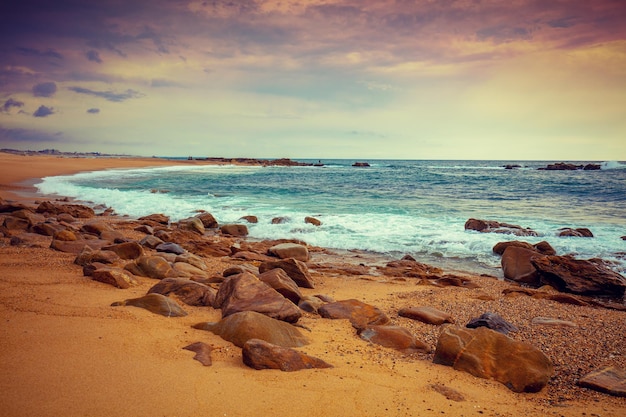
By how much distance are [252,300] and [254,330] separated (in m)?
0.96

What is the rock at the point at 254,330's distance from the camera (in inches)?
155

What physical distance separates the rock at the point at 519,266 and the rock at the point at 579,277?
183mm

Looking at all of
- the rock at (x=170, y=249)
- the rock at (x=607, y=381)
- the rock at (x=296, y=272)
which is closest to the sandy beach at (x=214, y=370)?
the rock at (x=607, y=381)

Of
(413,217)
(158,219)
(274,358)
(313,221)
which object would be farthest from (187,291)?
(413,217)

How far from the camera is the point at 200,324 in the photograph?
436cm

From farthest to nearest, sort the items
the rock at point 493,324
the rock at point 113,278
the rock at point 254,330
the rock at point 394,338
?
1. the rock at point 113,278
2. the rock at point 493,324
3. the rock at point 394,338
4. the rock at point 254,330

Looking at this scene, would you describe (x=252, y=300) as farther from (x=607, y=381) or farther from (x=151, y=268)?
(x=607, y=381)

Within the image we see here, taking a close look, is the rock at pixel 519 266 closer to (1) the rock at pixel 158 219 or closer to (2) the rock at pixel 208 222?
(2) the rock at pixel 208 222

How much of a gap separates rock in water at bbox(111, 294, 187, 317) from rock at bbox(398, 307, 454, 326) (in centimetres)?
296

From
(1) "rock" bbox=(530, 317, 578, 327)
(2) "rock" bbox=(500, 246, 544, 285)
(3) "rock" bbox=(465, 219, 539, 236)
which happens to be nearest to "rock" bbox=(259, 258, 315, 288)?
(1) "rock" bbox=(530, 317, 578, 327)

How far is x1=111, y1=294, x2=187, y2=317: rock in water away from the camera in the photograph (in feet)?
15.3

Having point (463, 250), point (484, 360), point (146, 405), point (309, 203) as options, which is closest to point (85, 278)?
point (146, 405)

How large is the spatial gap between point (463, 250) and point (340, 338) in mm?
7688

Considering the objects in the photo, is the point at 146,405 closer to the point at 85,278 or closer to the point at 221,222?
the point at 85,278
